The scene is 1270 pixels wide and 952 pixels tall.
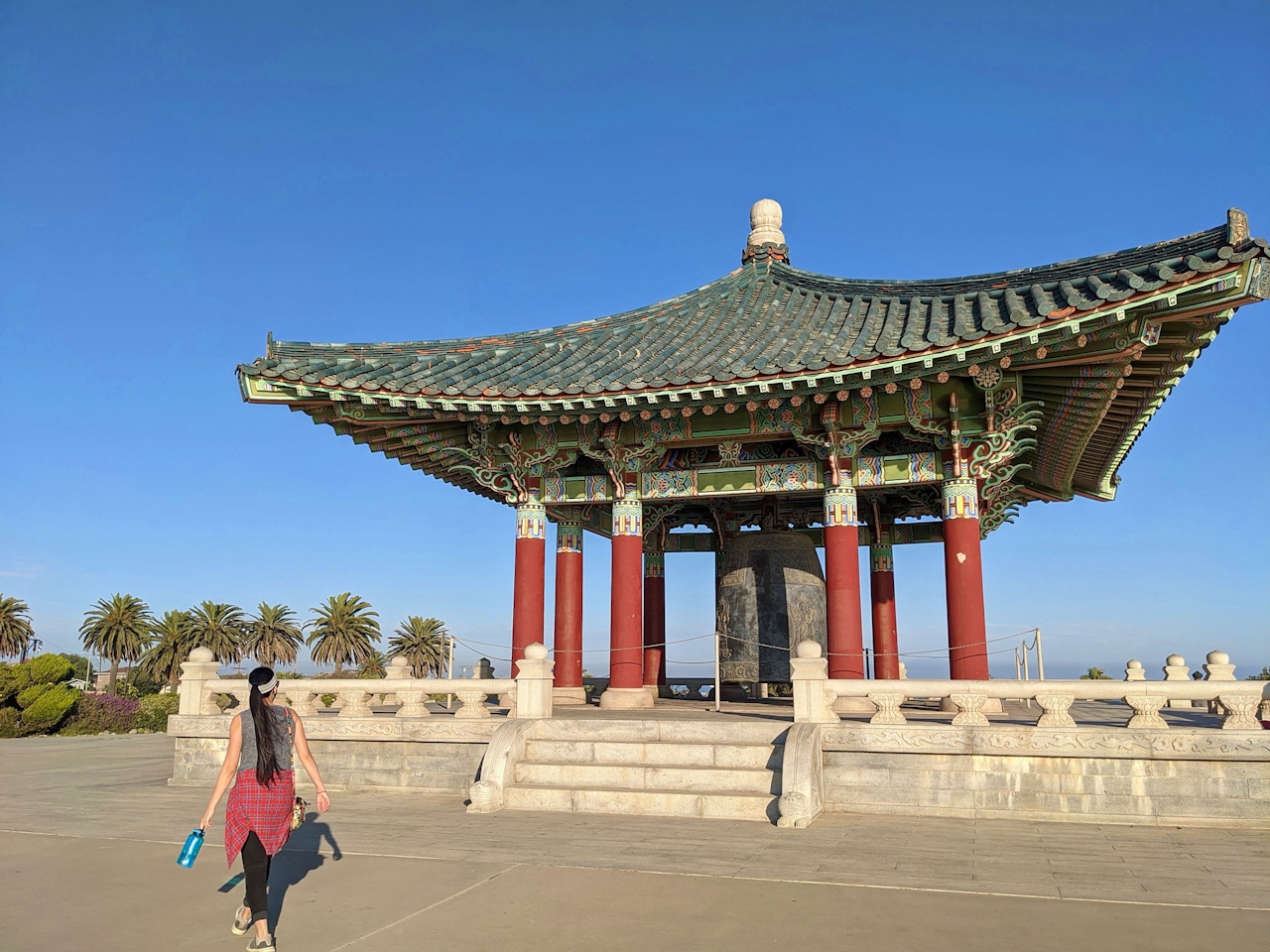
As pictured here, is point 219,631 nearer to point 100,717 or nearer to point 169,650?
point 169,650

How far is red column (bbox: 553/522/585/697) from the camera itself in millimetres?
17641

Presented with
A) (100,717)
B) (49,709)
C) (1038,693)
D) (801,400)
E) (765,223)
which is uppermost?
(765,223)

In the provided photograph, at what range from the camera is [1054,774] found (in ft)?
33.5

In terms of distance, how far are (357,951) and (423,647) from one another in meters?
52.3

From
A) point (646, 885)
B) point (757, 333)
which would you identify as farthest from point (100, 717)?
point (646, 885)

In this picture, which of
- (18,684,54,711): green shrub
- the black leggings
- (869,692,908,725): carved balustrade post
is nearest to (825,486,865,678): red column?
(869,692,908,725): carved balustrade post

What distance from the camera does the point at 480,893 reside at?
676cm

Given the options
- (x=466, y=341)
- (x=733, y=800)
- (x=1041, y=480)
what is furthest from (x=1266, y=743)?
(x=466, y=341)

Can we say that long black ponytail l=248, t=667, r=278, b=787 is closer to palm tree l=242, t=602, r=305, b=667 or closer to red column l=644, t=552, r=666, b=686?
red column l=644, t=552, r=666, b=686

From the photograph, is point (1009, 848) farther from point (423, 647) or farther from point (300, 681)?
point (423, 647)

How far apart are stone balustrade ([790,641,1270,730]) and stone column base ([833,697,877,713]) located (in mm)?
2799

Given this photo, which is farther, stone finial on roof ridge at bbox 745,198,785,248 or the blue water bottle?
stone finial on roof ridge at bbox 745,198,785,248

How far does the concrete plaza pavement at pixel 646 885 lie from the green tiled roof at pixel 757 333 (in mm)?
6363

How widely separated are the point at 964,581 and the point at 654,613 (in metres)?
7.77
